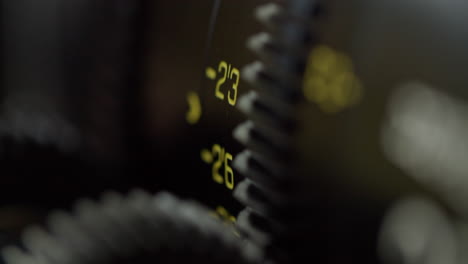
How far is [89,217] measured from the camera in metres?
0.44

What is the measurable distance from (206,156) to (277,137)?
102 mm

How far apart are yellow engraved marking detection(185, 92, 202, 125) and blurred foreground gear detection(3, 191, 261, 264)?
0.21ft

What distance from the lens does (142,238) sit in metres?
0.41

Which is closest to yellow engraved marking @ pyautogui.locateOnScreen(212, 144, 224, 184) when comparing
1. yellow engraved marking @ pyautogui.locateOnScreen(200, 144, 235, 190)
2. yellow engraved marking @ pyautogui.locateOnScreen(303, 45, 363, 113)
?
yellow engraved marking @ pyautogui.locateOnScreen(200, 144, 235, 190)

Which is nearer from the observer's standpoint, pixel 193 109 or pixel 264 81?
pixel 264 81

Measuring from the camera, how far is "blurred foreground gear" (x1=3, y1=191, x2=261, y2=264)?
0.39 meters

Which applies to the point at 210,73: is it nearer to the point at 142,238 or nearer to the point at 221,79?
the point at 221,79

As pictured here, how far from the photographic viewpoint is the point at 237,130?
44cm

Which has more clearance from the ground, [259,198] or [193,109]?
[193,109]

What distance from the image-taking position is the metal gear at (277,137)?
0.38m

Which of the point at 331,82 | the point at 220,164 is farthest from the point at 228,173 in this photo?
the point at 331,82

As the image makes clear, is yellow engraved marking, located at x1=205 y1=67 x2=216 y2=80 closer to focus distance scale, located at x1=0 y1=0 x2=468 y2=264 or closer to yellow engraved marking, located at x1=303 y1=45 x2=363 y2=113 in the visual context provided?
focus distance scale, located at x1=0 y1=0 x2=468 y2=264

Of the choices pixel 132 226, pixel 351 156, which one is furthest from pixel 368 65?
pixel 132 226

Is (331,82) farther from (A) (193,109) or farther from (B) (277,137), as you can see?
(A) (193,109)
